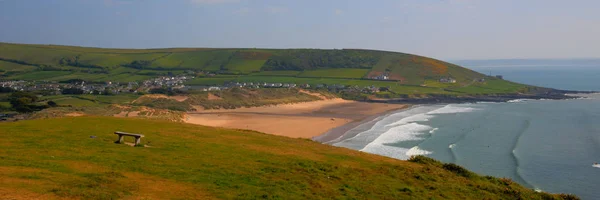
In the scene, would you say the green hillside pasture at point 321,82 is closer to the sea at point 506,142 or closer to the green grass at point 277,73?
the green grass at point 277,73

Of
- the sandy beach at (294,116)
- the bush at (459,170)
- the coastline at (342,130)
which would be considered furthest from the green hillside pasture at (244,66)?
the bush at (459,170)

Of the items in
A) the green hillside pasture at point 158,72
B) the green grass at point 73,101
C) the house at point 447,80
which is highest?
the house at point 447,80

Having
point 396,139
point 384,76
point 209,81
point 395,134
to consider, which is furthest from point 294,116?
point 384,76

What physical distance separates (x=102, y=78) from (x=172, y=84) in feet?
88.1

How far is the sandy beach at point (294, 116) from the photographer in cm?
6925

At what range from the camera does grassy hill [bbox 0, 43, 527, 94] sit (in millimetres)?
152500

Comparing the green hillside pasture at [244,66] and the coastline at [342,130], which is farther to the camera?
the green hillside pasture at [244,66]

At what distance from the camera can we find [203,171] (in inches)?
740

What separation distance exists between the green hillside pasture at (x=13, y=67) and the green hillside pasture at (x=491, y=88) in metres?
139

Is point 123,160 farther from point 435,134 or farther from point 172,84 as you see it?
point 172,84

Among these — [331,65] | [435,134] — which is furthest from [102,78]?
[435,134]

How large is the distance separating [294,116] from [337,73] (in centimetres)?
9201

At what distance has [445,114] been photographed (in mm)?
93188

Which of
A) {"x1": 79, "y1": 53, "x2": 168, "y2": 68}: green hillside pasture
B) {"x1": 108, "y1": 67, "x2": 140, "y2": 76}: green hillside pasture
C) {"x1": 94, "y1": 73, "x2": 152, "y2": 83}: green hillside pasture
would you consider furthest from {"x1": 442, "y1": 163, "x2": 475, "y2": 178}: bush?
{"x1": 79, "y1": 53, "x2": 168, "y2": 68}: green hillside pasture
